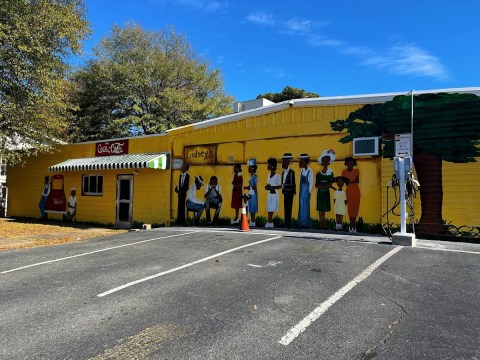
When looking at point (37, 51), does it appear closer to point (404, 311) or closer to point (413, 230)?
point (413, 230)

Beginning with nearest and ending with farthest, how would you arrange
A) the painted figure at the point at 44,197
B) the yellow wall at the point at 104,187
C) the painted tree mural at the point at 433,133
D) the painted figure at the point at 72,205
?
the painted tree mural at the point at 433,133 → the yellow wall at the point at 104,187 → the painted figure at the point at 72,205 → the painted figure at the point at 44,197

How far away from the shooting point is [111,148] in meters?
17.7

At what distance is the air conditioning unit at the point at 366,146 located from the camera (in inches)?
425

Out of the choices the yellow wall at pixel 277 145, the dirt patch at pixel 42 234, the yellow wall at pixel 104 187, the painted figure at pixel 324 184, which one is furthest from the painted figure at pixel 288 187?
the dirt patch at pixel 42 234

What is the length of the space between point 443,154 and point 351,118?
2.60 meters

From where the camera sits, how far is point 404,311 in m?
4.49

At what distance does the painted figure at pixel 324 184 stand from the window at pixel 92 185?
34.6ft

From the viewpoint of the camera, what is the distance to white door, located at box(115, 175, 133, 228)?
16703 mm

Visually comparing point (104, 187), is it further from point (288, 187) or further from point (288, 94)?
point (288, 94)

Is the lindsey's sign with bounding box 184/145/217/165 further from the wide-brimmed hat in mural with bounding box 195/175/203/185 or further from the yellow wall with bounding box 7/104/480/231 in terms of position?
the wide-brimmed hat in mural with bounding box 195/175/203/185

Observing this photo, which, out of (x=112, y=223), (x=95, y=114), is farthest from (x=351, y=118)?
(x=95, y=114)

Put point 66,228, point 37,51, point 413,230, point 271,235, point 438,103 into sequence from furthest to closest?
point 66,228 → point 37,51 → point 271,235 → point 438,103 → point 413,230

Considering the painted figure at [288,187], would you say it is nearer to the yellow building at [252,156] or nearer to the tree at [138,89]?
the yellow building at [252,156]

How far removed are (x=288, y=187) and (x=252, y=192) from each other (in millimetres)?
1395
